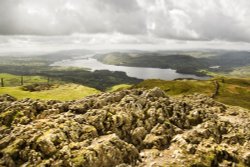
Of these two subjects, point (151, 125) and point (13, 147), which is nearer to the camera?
point (13, 147)

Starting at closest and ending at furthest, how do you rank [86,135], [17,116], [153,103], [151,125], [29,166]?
[29,166] < [86,135] < [17,116] < [151,125] < [153,103]

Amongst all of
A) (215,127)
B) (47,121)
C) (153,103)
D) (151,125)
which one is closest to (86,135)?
(47,121)

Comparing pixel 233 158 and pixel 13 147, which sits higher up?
pixel 13 147

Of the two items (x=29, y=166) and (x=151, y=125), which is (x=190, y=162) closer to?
(x=151, y=125)

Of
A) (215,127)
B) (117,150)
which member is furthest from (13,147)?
(215,127)

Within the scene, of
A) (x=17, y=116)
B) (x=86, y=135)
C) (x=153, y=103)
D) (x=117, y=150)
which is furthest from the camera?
(x=153, y=103)

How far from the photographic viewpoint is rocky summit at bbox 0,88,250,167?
53969 millimetres

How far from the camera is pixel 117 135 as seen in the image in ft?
225

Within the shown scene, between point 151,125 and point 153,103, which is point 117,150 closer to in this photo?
point 151,125

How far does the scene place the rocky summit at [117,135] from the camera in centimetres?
5397

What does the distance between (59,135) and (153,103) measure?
34.9 m

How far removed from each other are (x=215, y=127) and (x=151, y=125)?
60.0 ft

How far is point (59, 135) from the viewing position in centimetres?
5872

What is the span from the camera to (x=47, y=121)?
217ft
